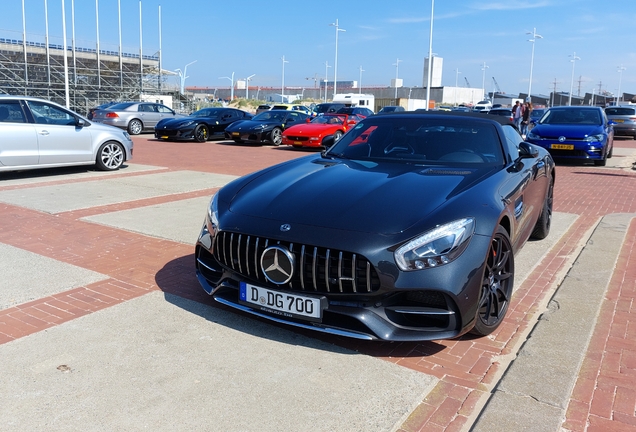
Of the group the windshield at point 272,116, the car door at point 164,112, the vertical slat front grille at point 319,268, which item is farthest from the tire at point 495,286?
the car door at point 164,112

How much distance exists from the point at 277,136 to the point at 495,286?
1672cm

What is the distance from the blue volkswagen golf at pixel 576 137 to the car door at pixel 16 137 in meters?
11.1

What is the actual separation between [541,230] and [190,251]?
12.7 ft

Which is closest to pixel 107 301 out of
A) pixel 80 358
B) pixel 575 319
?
pixel 80 358

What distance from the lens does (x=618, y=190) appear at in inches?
423

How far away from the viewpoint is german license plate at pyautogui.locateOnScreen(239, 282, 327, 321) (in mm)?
3367

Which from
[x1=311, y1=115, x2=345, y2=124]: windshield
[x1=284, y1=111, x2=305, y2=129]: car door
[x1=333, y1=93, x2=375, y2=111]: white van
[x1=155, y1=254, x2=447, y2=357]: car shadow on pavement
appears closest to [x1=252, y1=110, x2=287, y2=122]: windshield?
[x1=284, y1=111, x2=305, y2=129]: car door

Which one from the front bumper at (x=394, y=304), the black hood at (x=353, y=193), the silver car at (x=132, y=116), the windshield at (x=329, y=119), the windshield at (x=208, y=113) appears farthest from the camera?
the silver car at (x=132, y=116)

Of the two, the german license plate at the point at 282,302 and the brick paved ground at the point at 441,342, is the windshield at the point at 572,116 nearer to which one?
the brick paved ground at the point at 441,342

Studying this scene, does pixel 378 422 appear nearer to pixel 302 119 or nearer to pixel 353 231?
pixel 353 231

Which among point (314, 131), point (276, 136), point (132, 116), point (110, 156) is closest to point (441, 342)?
point (110, 156)

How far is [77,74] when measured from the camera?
49.4 metres

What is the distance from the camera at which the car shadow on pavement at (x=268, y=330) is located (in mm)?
3588

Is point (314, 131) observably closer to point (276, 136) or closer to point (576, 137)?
point (276, 136)
